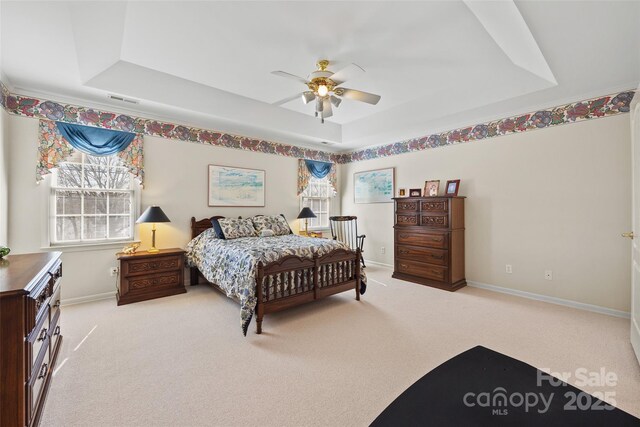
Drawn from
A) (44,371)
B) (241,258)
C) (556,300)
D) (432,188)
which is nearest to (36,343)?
(44,371)

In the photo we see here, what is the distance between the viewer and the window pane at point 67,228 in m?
3.54

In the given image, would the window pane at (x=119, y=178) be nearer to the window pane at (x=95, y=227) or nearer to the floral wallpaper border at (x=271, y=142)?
the window pane at (x=95, y=227)

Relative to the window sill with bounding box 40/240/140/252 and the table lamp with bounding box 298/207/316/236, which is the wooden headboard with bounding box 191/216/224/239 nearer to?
the window sill with bounding box 40/240/140/252

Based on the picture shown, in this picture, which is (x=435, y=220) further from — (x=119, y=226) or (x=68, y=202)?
(x=68, y=202)

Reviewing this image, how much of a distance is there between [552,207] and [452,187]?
4.27ft

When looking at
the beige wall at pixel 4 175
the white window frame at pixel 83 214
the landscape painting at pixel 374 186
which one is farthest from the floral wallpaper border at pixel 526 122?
the beige wall at pixel 4 175

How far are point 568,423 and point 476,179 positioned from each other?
4.08 metres

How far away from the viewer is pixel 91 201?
12.4 ft

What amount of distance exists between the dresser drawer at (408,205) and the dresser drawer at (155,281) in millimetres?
3631

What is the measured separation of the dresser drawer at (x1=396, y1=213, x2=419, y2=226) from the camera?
4617 mm

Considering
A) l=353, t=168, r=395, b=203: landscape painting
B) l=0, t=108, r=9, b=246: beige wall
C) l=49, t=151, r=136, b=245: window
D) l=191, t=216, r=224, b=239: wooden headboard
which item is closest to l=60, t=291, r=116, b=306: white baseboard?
l=49, t=151, r=136, b=245: window

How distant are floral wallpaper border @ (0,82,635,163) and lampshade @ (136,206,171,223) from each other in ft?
3.78

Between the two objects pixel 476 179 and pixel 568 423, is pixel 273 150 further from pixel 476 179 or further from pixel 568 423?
pixel 568 423

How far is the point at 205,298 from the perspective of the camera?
12.7 ft
